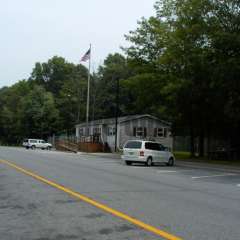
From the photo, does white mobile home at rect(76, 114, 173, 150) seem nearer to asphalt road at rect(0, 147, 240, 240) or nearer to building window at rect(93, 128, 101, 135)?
building window at rect(93, 128, 101, 135)

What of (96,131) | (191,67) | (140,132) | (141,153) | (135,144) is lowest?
(141,153)

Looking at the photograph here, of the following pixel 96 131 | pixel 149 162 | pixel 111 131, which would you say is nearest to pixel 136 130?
pixel 111 131

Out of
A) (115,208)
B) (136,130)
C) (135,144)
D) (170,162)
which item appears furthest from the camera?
(136,130)

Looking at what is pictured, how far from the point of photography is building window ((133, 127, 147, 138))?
7154 centimetres

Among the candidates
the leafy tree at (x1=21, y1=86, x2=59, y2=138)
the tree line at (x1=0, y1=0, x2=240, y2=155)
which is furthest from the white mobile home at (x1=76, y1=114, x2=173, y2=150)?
the leafy tree at (x1=21, y1=86, x2=59, y2=138)

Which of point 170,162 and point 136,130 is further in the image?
point 136,130

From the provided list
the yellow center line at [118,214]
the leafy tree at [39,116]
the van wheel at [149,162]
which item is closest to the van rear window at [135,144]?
the van wheel at [149,162]

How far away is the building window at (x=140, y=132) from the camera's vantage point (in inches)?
2816

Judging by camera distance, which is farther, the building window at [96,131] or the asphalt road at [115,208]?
the building window at [96,131]

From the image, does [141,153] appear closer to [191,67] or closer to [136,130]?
[191,67]

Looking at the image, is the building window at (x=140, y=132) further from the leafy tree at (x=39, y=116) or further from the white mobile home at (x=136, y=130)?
the leafy tree at (x=39, y=116)

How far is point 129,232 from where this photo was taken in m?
10.0

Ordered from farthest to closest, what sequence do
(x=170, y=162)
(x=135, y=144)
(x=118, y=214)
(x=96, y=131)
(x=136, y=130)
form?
(x=96, y=131) < (x=136, y=130) < (x=170, y=162) < (x=135, y=144) < (x=118, y=214)

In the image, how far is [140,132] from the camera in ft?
236
